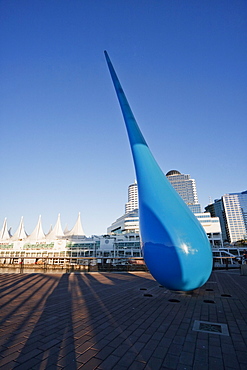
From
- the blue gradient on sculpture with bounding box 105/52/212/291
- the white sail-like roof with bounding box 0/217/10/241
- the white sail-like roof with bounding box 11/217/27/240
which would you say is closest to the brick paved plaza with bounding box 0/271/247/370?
the blue gradient on sculpture with bounding box 105/52/212/291

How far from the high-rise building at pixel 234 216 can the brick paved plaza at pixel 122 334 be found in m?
157

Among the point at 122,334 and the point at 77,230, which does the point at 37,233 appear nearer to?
the point at 77,230

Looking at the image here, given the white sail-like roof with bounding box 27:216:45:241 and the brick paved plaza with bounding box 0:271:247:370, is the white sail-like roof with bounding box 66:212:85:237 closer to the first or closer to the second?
the white sail-like roof with bounding box 27:216:45:241

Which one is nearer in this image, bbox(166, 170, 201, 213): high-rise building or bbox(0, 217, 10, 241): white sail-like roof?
bbox(0, 217, 10, 241): white sail-like roof

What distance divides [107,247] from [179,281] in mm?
60625

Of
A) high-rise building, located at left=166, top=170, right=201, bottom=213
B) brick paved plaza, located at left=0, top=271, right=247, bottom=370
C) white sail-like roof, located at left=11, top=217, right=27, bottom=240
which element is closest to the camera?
brick paved plaza, located at left=0, top=271, right=247, bottom=370

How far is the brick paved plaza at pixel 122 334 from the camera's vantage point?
299 centimetres

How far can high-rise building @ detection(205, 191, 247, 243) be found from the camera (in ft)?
468

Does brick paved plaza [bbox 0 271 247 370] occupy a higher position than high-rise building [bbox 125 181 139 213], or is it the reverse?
high-rise building [bbox 125 181 139 213]

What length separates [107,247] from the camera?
63688mm

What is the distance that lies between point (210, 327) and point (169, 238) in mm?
2255

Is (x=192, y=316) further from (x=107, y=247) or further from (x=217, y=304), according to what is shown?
(x=107, y=247)

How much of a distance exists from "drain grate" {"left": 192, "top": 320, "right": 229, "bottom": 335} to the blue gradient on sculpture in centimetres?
134

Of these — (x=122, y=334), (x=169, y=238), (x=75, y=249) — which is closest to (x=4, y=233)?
(x=75, y=249)
